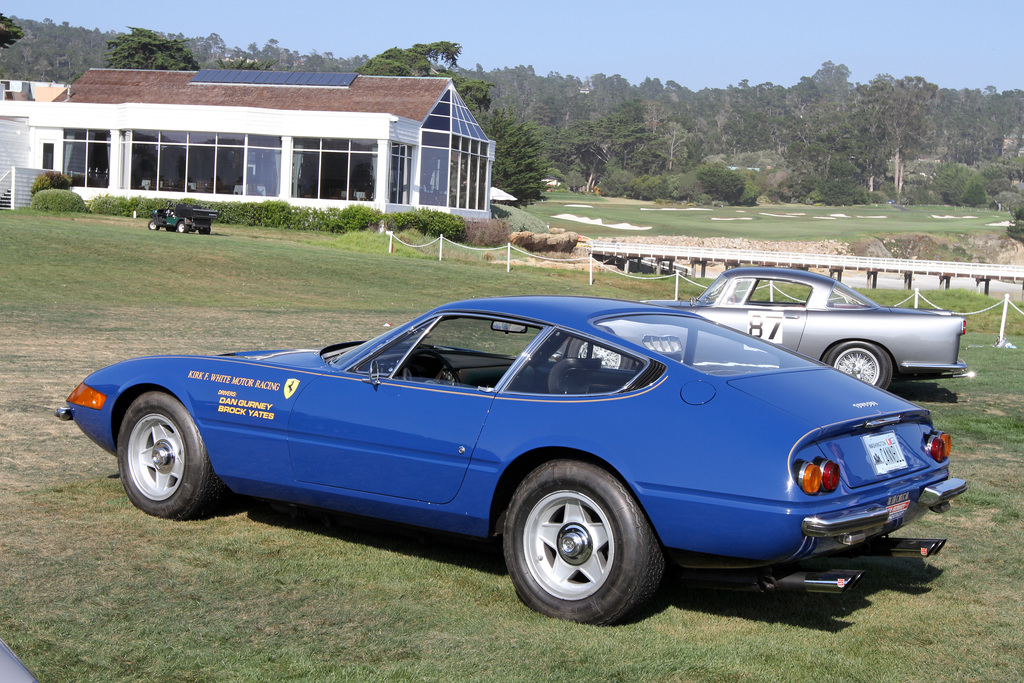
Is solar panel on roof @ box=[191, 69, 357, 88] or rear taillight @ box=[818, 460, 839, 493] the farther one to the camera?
solar panel on roof @ box=[191, 69, 357, 88]

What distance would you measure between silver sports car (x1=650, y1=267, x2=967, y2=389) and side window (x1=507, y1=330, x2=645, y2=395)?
289 inches

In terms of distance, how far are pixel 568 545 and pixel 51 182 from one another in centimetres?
4356

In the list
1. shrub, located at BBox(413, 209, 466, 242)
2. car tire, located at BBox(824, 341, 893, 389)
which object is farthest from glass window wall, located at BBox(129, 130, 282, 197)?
car tire, located at BBox(824, 341, 893, 389)

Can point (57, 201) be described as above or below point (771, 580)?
above

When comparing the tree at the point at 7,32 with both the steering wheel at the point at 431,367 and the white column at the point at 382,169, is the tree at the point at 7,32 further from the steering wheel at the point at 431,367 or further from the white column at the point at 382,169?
the steering wheel at the point at 431,367

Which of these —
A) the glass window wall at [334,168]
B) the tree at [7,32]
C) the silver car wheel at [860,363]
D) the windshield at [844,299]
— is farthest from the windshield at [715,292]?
the tree at [7,32]

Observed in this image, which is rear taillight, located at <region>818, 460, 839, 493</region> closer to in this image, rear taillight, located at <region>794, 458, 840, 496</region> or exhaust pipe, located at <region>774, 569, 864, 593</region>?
rear taillight, located at <region>794, 458, 840, 496</region>

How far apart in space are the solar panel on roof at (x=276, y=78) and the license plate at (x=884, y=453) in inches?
1833

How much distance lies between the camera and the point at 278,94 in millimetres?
47594

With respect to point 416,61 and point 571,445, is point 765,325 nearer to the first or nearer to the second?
point 571,445

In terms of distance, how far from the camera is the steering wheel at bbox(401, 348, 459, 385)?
17.8 feet

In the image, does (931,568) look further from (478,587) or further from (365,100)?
(365,100)

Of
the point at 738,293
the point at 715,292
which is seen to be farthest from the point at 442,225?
the point at 738,293

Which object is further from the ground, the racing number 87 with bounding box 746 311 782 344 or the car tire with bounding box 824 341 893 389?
the racing number 87 with bounding box 746 311 782 344
